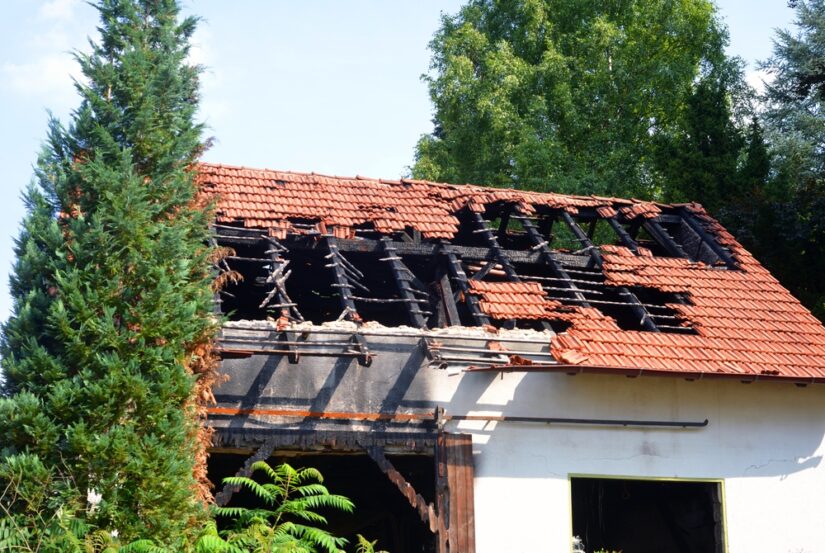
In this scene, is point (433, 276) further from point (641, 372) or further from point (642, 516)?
point (642, 516)

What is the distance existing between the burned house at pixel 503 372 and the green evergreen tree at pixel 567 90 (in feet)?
40.0

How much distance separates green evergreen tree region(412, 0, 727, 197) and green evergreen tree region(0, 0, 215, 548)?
17761mm

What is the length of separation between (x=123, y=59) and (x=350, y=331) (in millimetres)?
4144

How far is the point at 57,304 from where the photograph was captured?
9133mm

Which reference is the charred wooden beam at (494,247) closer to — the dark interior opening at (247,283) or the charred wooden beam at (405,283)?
the charred wooden beam at (405,283)

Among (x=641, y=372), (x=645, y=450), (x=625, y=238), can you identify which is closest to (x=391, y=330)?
(x=641, y=372)

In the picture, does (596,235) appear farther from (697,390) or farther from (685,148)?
(697,390)

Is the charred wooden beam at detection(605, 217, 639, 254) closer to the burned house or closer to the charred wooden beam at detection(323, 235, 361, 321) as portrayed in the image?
the burned house

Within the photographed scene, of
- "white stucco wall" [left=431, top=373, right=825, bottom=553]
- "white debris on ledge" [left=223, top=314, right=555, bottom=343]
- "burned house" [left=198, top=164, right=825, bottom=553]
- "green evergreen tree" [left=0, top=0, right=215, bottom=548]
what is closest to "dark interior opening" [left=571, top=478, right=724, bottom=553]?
"burned house" [left=198, top=164, right=825, bottom=553]

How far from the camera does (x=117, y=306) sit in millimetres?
9492

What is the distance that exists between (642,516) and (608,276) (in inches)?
188

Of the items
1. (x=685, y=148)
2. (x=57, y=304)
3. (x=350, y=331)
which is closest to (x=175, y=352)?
(x=57, y=304)

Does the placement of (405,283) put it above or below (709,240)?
below

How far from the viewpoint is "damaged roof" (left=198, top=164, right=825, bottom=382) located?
13031 mm
